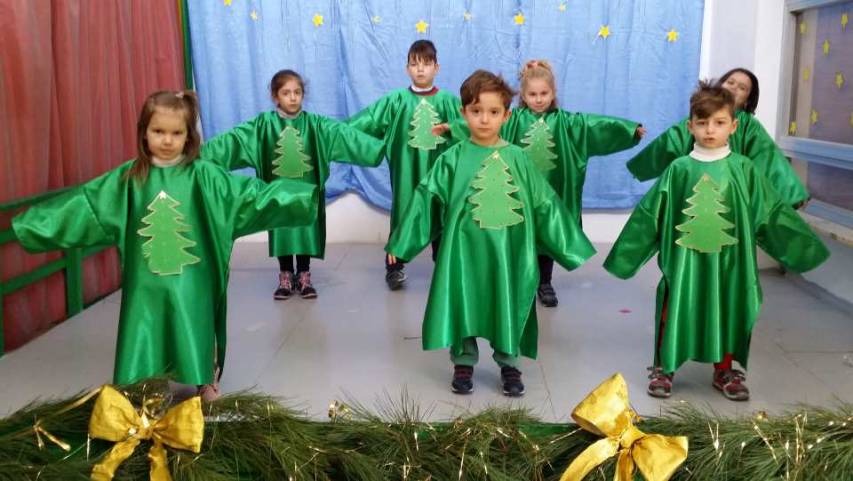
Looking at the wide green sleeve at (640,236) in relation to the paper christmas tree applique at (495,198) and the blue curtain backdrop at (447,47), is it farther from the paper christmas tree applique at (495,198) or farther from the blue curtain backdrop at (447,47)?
the blue curtain backdrop at (447,47)

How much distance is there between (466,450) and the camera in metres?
1.76

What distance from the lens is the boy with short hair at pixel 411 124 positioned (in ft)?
14.5

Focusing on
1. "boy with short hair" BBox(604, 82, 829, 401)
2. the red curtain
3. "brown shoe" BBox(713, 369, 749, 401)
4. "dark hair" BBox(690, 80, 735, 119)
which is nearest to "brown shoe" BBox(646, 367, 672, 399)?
"boy with short hair" BBox(604, 82, 829, 401)

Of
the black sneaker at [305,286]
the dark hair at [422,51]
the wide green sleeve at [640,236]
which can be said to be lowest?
the black sneaker at [305,286]

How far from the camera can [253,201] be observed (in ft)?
9.20

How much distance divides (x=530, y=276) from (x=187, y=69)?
124 inches

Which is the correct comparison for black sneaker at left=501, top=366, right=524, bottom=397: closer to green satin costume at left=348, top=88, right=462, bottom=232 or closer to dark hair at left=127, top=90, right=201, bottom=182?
dark hair at left=127, top=90, right=201, bottom=182

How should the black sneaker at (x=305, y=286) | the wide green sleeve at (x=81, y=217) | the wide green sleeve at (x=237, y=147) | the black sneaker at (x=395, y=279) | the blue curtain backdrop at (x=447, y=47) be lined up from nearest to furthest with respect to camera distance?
the wide green sleeve at (x=81, y=217) → the wide green sleeve at (x=237, y=147) → the black sneaker at (x=305, y=286) → the black sneaker at (x=395, y=279) → the blue curtain backdrop at (x=447, y=47)

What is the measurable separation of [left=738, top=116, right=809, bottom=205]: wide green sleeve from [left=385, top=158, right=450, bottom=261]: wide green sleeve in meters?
1.35

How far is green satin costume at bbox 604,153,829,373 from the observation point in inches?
113

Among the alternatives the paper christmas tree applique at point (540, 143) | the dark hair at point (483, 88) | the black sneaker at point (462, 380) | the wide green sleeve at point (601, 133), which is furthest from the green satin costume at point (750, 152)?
the black sneaker at point (462, 380)

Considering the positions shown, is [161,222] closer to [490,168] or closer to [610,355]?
[490,168]

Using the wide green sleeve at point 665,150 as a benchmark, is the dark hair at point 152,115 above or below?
above

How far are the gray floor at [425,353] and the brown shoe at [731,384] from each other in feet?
0.11
